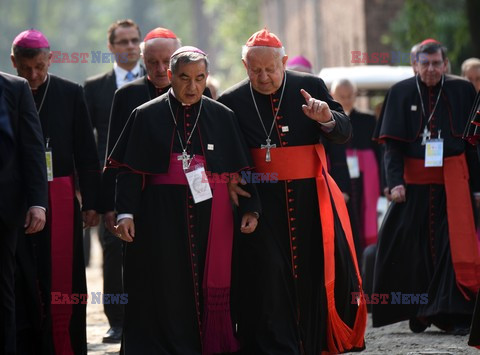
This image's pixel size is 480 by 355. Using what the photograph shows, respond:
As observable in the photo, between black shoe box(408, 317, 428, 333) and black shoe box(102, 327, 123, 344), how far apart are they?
7.59ft

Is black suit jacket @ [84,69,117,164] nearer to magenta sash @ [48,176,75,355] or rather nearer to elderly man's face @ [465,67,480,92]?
magenta sash @ [48,176,75,355]

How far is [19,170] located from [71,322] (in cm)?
154

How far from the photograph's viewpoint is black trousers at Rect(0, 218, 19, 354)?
7.34 metres

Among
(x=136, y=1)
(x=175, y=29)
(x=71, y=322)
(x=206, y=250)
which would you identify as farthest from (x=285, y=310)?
(x=136, y=1)

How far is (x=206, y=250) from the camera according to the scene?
823 centimetres

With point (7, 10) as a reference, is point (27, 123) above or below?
below

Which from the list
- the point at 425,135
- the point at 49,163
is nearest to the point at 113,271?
the point at 49,163

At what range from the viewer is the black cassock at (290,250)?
27.3 feet

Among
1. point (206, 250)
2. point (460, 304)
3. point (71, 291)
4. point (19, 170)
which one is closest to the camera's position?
point (19, 170)

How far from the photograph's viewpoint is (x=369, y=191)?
43.9ft

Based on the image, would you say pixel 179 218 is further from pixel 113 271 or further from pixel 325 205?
pixel 113 271

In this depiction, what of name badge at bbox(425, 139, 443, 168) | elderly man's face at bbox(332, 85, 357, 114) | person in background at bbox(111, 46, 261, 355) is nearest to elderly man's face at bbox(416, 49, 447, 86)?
name badge at bbox(425, 139, 443, 168)

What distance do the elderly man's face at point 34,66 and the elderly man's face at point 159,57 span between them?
77 cm

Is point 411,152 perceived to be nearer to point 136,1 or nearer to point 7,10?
point 7,10
